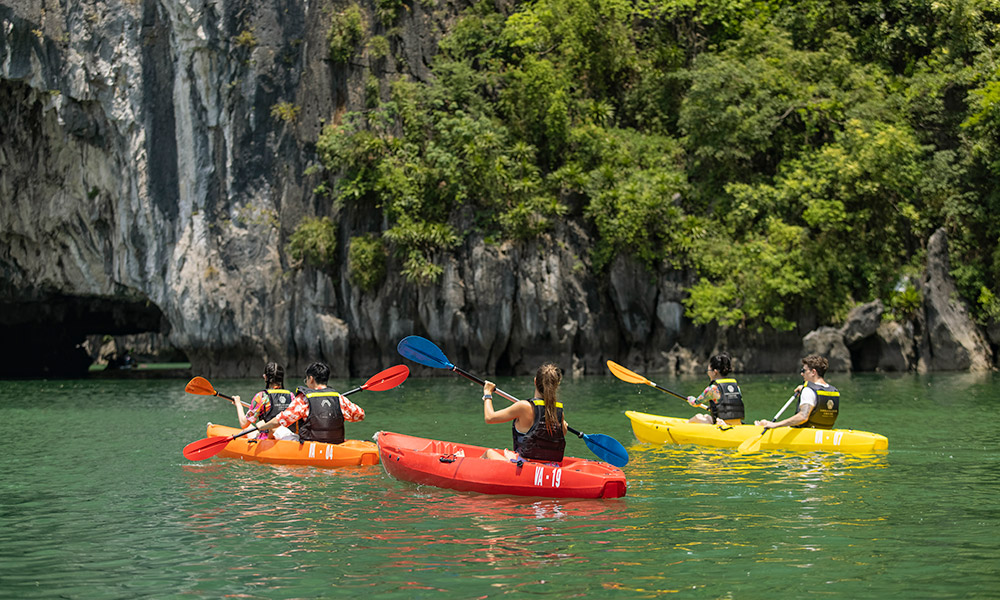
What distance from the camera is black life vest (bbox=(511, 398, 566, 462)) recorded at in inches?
355

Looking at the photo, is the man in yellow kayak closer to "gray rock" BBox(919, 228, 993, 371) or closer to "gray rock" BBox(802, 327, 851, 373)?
"gray rock" BBox(802, 327, 851, 373)

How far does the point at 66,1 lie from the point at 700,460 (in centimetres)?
3126

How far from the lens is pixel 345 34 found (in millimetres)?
32594

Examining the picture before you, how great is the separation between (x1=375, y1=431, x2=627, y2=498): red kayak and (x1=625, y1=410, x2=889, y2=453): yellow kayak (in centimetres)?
382

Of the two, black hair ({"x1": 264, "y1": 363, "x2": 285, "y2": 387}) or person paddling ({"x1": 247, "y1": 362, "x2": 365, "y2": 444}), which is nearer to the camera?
person paddling ({"x1": 247, "y1": 362, "x2": 365, "y2": 444})

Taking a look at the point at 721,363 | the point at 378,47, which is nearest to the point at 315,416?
the point at 721,363

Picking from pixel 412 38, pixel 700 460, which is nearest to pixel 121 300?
pixel 412 38

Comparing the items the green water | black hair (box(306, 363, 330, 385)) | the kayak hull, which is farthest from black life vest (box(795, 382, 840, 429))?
black hair (box(306, 363, 330, 385))

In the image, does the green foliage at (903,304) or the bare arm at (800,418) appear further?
the green foliage at (903,304)

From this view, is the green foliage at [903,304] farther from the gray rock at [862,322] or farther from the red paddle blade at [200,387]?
the red paddle blade at [200,387]

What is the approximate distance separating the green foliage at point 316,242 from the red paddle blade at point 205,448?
21.0 meters

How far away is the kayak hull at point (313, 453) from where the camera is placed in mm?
11289

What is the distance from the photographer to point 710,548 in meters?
6.75

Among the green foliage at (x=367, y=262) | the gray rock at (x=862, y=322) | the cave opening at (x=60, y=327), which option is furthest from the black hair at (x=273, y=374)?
the cave opening at (x=60, y=327)
